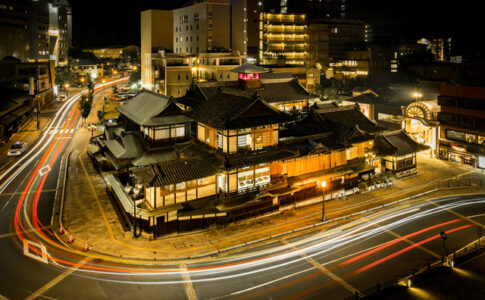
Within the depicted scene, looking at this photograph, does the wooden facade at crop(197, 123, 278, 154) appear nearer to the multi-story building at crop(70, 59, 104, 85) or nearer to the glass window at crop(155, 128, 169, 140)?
the glass window at crop(155, 128, 169, 140)

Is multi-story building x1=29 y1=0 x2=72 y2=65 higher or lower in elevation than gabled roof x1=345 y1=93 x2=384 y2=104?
higher

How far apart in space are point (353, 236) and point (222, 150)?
14683mm

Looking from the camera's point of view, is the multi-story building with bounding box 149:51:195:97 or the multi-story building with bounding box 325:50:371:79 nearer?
the multi-story building with bounding box 149:51:195:97

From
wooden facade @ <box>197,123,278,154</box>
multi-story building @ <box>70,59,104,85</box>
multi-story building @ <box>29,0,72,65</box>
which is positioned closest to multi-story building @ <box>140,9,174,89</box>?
multi-story building @ <box>70,59,104,85</box>

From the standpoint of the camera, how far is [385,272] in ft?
83.4

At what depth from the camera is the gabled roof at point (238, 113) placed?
33500 mm

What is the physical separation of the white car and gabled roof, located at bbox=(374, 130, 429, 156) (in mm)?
54816

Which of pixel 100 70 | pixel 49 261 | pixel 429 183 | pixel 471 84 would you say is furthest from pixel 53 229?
pixel 100 70

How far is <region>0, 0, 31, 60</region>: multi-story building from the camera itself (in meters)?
95.1

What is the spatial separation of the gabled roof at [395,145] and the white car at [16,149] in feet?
180

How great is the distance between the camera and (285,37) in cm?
12425

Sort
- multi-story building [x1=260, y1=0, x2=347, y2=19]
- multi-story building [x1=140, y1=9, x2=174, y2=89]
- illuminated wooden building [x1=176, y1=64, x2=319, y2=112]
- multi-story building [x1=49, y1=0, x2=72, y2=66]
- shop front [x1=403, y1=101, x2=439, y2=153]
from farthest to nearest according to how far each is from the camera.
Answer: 1. multi-story building [x1=260, y1=0, x2=347, y2=19]
2. multi-story building [x1=49, y1=0, x2=72, y2=66]
3. multi-story building [x1=140, y1=9, x2=174, y2=89]
4. shop front [x1=403, y1=101, x2=439, y2=153]
5. illuminated wooden building [x1=176, y1=64, x2=319, y2=112]

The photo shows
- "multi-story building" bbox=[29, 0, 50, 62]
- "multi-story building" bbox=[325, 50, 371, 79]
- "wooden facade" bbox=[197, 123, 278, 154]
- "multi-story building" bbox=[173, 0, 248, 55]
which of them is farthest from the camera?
"multi-story building" bbox=[29, 0, 50, 62]

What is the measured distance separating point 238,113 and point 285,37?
9936 centimetres
